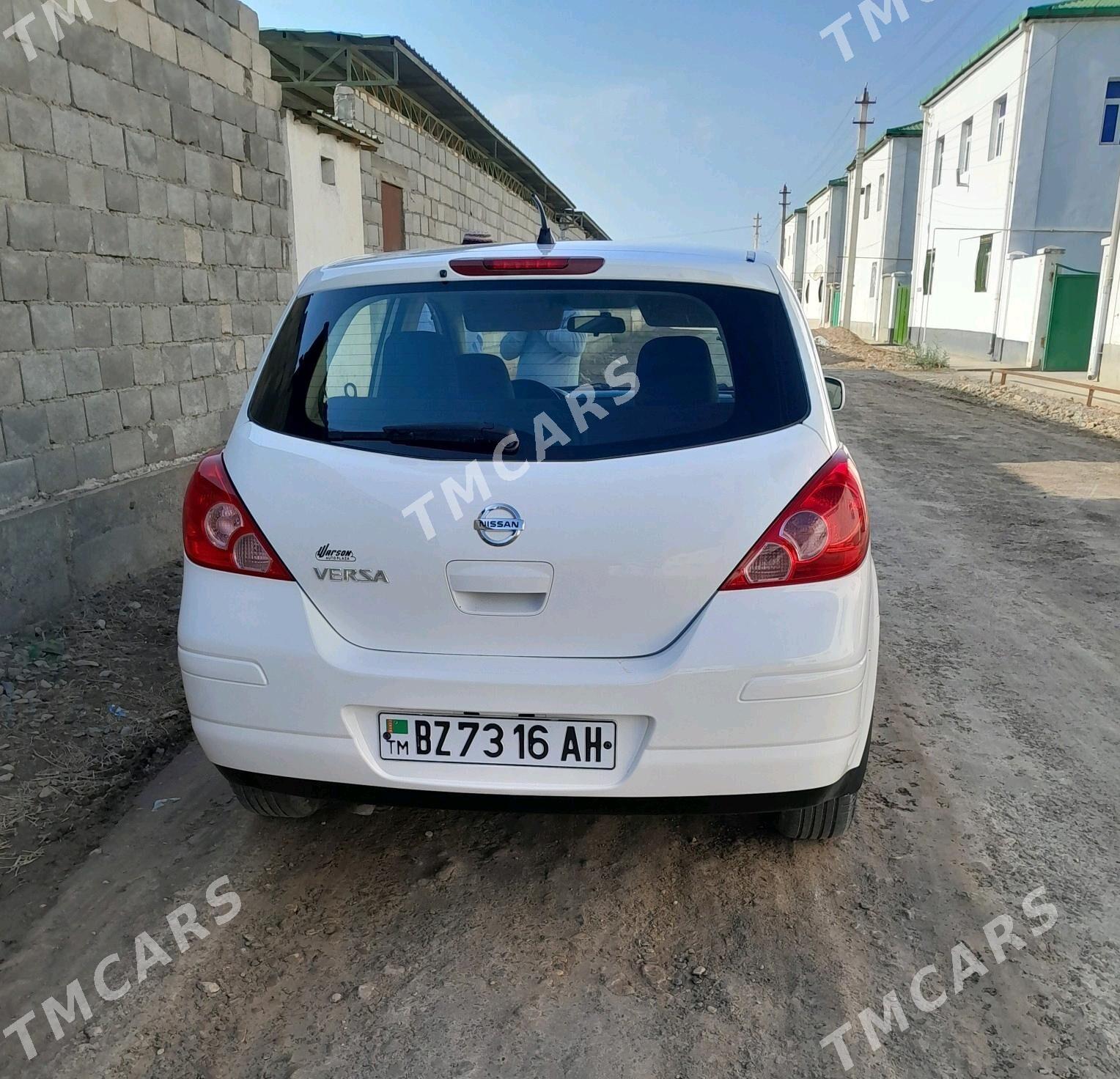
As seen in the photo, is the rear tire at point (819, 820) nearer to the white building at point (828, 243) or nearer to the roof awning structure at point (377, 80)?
the roof awning structure at point (377, 80)

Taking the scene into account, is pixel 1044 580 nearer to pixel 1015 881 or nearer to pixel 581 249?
pixel 1015 881

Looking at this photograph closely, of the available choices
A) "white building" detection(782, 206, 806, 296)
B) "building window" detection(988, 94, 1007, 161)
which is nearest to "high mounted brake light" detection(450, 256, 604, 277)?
"building window" detection(988, 94, 1007, 161)

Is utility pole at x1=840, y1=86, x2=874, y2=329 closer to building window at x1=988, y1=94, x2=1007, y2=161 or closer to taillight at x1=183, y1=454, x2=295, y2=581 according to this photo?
building window at x1=988, y1=94, x2=1007, y2=161

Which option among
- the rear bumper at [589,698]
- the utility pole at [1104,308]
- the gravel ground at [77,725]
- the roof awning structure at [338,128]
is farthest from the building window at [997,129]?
the rear bumper at [589,698]

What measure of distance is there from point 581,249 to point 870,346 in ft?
108

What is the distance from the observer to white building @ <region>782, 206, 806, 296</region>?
2635 inches

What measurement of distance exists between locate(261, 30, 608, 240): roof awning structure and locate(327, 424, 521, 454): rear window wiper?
22.5 feet

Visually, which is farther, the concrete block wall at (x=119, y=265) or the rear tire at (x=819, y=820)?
the concrete block wall at (x=119, y=265)

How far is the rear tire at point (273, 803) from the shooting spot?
9.25 ft

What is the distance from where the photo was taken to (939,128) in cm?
2795

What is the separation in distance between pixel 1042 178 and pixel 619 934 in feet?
79.7

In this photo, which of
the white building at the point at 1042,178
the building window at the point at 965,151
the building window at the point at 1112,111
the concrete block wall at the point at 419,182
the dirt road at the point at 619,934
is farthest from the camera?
the building window at the point at 965,151

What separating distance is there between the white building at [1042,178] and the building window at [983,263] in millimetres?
45

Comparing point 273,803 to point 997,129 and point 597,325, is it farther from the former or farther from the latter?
point 997,129
